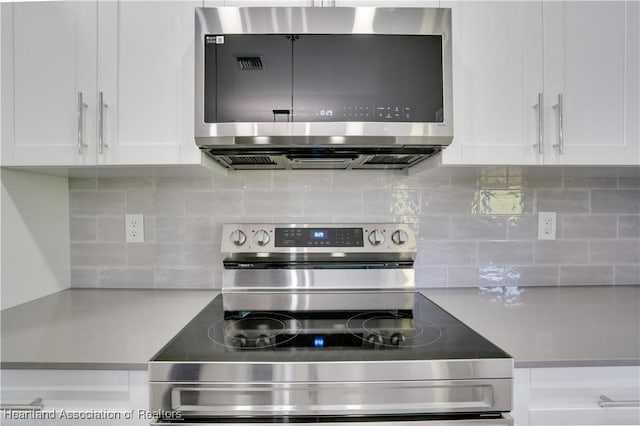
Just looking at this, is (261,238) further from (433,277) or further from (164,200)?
(433,277)

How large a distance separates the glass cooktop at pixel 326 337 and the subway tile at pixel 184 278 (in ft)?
0.96

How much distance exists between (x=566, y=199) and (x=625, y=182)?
0.87 feet

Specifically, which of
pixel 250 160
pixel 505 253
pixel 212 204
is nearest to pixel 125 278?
pixel 212 204

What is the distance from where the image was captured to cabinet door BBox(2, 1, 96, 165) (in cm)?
114

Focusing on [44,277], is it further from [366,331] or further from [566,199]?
[566,199]

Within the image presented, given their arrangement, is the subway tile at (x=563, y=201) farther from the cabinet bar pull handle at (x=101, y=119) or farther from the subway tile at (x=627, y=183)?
the cabinet bar pull handle at (x=101, y=119)

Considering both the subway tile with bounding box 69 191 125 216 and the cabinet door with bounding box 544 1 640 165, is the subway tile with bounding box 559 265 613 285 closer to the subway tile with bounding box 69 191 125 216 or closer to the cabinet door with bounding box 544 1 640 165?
the cabinet door with bounding box 544 1 640 165

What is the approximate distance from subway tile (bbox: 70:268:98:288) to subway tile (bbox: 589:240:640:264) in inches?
85.9

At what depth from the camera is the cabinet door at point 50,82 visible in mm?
1137

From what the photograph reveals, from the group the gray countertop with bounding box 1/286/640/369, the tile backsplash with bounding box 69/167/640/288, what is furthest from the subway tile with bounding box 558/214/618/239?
the gray countertop with bounding box 1/286/640/369

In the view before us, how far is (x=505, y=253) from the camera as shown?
4.92ft

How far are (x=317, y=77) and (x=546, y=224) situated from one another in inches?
47.2

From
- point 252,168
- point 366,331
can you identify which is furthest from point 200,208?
point 366,331

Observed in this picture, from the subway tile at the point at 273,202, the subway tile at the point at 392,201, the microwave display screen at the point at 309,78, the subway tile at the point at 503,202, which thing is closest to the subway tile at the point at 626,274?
the subway tile at the point at 503,202
